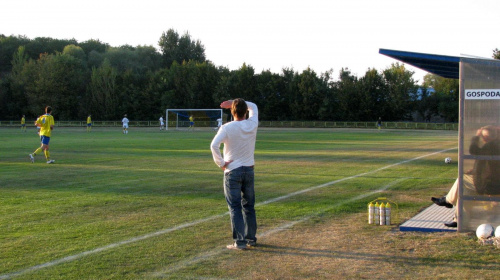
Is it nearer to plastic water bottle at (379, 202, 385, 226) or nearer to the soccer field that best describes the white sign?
plastic water bottle at (379, 202, 385, 226)

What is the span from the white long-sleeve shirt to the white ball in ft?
10.2

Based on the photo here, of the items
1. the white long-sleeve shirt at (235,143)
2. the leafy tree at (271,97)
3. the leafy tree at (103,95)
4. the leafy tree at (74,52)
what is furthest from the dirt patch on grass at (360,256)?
the leafy tree at (74,52)

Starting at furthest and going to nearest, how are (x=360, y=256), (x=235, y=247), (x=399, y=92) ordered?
1. (x=399, y=92)
2. (x=235, y=247)
3. (x=360, y=256)

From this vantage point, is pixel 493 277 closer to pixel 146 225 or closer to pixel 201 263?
pixel 201 263

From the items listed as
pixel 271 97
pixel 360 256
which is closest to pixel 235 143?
pixel 360 256

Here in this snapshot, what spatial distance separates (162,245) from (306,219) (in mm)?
2566

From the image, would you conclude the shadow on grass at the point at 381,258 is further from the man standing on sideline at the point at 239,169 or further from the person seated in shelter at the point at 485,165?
the person seated in shelter at the point at 485,165

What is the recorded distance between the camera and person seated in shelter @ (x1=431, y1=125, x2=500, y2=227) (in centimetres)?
667

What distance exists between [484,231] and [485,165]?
965mm

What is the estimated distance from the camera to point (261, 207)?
29.2 feet

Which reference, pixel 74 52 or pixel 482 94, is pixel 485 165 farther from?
pixel 74 52

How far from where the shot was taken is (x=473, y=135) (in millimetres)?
6781

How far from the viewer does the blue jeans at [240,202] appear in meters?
6.18

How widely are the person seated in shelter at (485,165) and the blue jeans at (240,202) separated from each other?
309 centimetres
